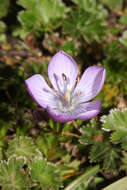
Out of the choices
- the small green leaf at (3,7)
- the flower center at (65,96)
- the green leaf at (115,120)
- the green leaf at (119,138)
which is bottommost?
the green leaf at (119,138)

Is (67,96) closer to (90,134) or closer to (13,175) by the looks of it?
(90,134)

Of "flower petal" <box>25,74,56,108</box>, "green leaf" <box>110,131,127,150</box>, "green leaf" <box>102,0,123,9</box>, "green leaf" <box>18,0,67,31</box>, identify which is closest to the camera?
"flower petal" <box>25,74,56,108</box>

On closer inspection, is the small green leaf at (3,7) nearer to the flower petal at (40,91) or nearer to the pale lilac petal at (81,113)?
the flower petal at (40,91)

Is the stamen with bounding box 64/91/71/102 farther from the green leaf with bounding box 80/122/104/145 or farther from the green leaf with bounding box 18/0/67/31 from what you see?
the green leaf with bounding box 18/0/67/31

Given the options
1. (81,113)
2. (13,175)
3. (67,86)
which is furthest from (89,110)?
(13,175)

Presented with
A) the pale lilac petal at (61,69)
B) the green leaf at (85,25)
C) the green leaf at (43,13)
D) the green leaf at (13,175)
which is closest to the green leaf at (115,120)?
the pale lilac petal at (61,69)

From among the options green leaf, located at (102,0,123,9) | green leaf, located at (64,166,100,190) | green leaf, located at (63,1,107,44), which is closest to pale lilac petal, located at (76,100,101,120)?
Answer: green leaf, located at (64,166,100,190)
